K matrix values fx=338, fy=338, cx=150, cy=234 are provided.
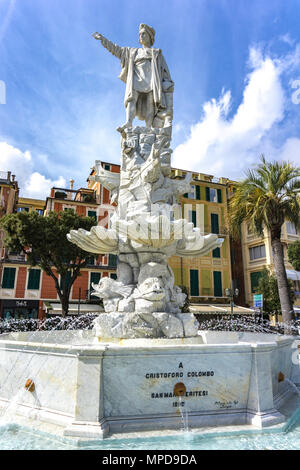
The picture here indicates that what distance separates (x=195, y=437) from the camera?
399 centimetres

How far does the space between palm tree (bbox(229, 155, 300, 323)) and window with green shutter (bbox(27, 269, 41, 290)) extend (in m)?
17.9

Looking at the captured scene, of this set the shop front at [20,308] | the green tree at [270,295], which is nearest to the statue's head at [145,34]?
the green tree at [270,295]

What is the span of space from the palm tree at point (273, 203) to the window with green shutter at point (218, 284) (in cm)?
1633

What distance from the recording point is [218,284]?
30625mm

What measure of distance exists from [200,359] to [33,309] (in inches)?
952

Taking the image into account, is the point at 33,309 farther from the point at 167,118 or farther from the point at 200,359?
the point at 200,359

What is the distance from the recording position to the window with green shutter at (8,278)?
86.3ft

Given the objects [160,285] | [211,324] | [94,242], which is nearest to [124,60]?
[94,242]

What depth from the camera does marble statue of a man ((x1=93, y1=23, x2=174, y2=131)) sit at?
8.55m

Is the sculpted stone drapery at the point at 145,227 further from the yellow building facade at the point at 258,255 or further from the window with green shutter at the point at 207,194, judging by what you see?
the window with green shutter at the point at 207,194

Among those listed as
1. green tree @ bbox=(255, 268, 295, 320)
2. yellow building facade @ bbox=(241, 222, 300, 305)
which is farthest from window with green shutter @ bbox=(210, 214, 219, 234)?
green tree @ bbox=(255, 268, 295, 320)

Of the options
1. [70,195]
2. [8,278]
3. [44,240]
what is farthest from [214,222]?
[8,278]

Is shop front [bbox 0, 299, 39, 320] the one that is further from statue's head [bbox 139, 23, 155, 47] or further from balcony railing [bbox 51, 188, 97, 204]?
statue's head [bbox 139, 23, 155, 47]
